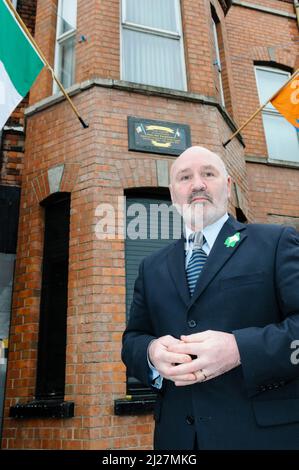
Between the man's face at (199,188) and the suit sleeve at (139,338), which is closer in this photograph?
the suit sleeve at (139,338)

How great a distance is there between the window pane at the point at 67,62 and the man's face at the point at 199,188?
4.38 metres

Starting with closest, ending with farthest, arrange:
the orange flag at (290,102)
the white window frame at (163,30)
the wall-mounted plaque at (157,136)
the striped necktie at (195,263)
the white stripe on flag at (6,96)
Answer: the striped necktie at (195,263), the white stripe on flag at (6,96), the wall-mounted plaque at (157,136), the orange flag at (290,102), the white window frame at (163,30)

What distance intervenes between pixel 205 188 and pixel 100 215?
2.74 m

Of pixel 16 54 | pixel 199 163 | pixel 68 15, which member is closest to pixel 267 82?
pixel 68 15

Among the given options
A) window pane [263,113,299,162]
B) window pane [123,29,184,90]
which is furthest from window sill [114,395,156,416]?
window pane [263,113,299,162]

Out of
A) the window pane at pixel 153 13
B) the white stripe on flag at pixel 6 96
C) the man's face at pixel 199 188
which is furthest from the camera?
the window pane at pixel 153 13

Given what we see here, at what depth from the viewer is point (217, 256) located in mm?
1625

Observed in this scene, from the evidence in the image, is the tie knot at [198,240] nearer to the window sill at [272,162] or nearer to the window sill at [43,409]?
the window sill at [43,409]

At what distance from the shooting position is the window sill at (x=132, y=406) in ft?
12.4

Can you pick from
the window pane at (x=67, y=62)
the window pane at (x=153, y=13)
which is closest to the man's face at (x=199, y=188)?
the window pane at (x=67, y=62)

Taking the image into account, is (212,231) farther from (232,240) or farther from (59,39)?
(59,39)

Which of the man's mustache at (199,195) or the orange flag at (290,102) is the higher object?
the orange flag at (290,102)
